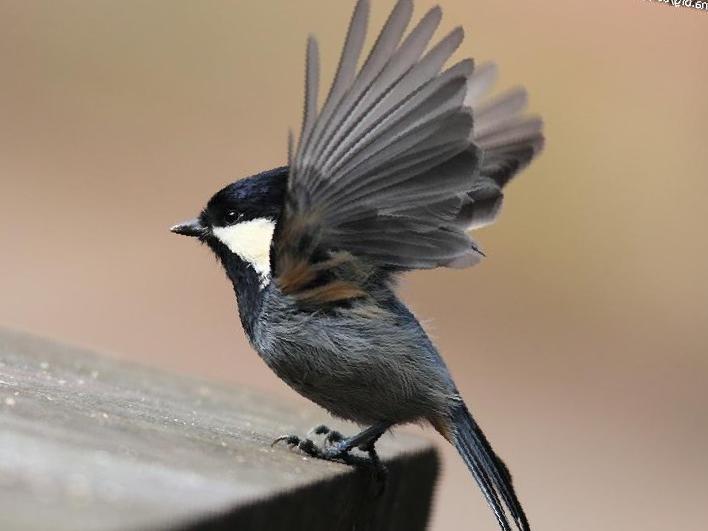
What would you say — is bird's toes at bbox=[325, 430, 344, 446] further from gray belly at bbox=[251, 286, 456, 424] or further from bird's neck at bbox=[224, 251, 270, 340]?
bird's neck at bbox=[224, 251, 270, 340]

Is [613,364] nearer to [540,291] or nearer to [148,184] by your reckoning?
[540,291]

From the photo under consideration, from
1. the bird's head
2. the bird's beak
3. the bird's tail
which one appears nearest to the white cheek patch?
the bird's head

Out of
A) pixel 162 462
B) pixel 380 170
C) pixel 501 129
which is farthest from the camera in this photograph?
pixel 501 129

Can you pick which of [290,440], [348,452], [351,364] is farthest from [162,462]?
[351,364]

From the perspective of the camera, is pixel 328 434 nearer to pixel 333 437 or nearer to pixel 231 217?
pixel 333 437

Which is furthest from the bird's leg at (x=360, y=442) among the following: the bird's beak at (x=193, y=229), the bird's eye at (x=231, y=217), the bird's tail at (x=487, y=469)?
the bird's beak at (x=193, y=229)

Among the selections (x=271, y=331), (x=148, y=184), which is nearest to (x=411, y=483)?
(x=271, y=331)

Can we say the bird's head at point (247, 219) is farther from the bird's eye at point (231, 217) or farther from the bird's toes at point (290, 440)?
the bird's toes at point (290, 440)
